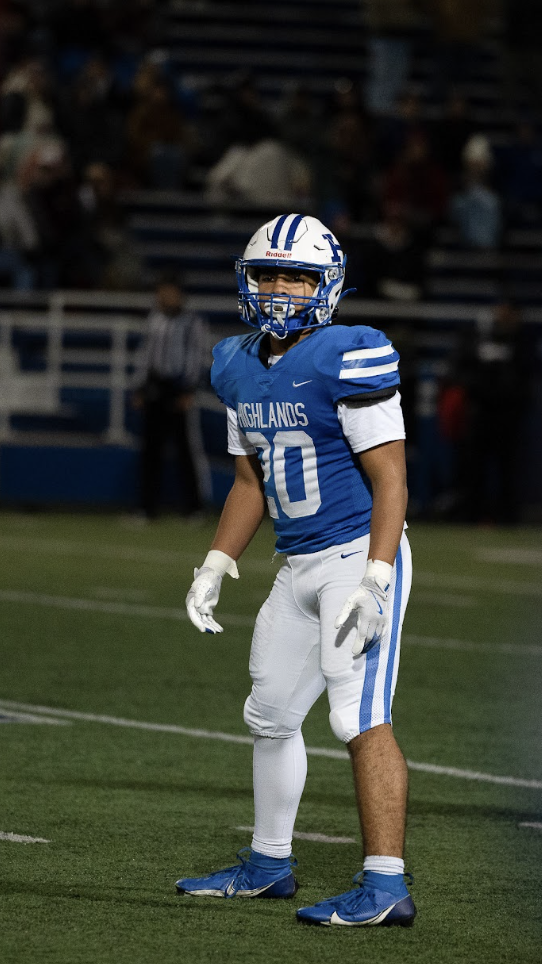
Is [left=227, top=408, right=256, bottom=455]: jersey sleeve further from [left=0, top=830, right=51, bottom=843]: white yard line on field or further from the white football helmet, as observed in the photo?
[left=0, top=830, right=51, bottom=843]: white yard line on field

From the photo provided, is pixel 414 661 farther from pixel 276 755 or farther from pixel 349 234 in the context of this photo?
pixel 349 234

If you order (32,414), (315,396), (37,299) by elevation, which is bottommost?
(32,414)

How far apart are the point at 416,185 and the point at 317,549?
16.3 m

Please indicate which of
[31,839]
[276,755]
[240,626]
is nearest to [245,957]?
[276,755]

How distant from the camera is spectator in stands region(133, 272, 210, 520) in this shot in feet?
52.0

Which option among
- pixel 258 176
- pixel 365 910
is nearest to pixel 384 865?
pixel 365 910

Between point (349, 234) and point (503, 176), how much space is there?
10.9ft

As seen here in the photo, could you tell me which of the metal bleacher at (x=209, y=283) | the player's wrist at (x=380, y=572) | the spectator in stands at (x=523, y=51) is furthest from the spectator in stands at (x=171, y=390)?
the player's wrist at (x=380, y=572)

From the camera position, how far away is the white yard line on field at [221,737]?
6.39 m

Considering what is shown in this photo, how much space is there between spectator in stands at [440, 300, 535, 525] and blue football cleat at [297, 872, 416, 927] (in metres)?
12.6

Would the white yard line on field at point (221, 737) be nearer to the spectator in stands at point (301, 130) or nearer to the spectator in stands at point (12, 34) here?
the spectator in stands at point (301, 130)

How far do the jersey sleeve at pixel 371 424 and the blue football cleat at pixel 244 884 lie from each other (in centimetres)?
110

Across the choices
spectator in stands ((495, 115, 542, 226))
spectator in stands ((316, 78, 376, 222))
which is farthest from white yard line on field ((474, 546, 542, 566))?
spectator in stands ((495, 115, 542, 226))

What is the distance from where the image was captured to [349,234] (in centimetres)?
1978
